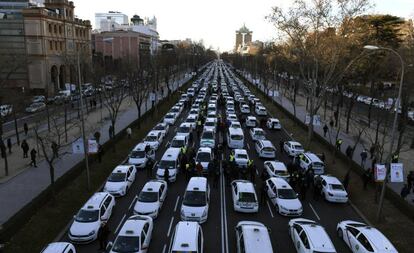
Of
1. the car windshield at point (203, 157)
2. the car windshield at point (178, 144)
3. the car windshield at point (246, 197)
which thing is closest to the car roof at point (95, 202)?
the car windshield at point (246, 197)

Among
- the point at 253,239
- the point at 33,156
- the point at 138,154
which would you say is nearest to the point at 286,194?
the point at 253,239

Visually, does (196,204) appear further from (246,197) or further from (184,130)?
(184,130)

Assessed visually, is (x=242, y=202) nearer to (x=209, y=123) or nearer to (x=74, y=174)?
(x=74, y=174)

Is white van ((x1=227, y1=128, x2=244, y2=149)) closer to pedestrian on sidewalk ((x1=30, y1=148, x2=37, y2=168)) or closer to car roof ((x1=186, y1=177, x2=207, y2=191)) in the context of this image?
car roof ((x1=186, y1=177, x2=207, y2=191))

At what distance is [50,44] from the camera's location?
65.3 m

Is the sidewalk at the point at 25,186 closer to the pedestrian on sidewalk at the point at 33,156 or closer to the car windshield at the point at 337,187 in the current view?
the pedestrian on sidewalk at the point at 33,156

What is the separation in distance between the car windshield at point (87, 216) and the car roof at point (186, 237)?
4.46 m

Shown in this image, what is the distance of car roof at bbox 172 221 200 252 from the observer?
45.7ft

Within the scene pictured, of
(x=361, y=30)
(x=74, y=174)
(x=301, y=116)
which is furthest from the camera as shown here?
(x=301, y=116)

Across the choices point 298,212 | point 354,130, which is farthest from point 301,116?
point 298,212

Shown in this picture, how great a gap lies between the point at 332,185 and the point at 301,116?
2907cm

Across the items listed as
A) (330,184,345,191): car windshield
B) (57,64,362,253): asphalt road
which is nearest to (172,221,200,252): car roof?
(57,64,362,253): asphalt road

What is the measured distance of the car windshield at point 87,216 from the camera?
55.6ft

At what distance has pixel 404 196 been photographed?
20.5 metres
